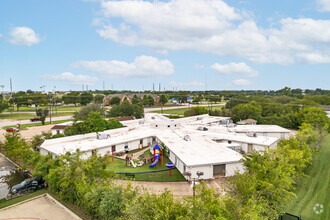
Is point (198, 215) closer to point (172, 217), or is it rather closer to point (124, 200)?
point (172, 217)

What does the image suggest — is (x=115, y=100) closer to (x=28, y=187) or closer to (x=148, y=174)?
(x=28, y=187)

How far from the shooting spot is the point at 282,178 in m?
17.5

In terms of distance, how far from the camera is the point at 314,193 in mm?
23234

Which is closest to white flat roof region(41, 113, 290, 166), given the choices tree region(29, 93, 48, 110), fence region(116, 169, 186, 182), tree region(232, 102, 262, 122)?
fence region(116, 169, 186, 182)

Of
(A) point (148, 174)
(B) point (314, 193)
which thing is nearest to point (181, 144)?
(A) point (148, 174)

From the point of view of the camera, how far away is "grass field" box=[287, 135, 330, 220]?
1958 cm

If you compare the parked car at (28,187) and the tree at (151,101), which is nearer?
the parked car at (28,187)

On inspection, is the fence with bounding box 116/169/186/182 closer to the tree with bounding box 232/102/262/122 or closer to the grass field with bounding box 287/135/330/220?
the grass field with bounding box 287/135/330/220

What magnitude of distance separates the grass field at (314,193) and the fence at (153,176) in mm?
11726

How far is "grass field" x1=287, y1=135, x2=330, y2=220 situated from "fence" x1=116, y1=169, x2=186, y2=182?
1173cm

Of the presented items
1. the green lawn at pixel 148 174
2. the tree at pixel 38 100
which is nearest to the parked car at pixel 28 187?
the green lawn at pixel 148 174

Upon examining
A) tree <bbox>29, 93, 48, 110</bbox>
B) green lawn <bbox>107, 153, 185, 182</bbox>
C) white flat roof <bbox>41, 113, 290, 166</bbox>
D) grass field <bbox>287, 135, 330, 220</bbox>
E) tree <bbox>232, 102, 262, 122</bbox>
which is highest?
tree <bbox>29, 93, 48, 110</bbox>

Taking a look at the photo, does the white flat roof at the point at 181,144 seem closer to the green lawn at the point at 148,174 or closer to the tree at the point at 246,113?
the green lawn at the point at 148,174

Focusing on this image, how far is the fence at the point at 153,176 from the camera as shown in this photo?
25125 mm
